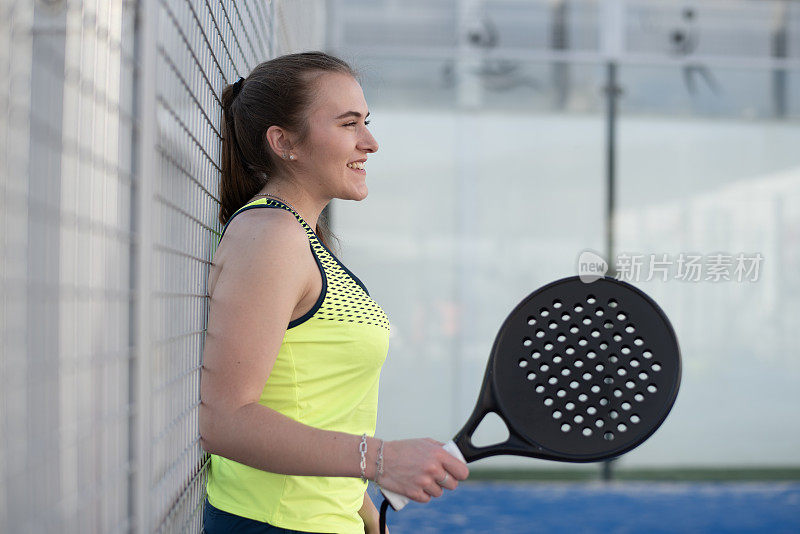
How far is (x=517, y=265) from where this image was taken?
4.49m

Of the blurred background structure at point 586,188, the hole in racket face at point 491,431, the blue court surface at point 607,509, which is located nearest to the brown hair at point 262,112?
the blue court surface at point 607,509

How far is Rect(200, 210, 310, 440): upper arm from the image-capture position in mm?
932

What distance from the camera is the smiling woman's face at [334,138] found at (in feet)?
3.91

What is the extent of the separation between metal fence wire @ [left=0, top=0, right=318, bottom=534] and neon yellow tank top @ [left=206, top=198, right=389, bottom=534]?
13 centimetres

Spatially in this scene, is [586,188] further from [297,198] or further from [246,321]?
[246,321]

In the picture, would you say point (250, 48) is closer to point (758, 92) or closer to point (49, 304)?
point (49, 304)

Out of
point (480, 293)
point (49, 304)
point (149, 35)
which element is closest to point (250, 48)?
point (149, 35)

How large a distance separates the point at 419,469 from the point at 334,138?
20.0 inches

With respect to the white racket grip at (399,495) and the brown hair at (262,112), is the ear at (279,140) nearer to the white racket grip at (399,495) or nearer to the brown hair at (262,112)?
the brown hair at (262,112)

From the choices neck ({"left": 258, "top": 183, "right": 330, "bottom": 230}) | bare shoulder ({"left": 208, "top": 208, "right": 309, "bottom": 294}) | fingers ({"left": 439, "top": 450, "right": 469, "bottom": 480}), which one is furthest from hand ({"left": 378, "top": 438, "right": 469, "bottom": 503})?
neck ({"left": 258, "top": 183, "right": 330, "bottom": 230})

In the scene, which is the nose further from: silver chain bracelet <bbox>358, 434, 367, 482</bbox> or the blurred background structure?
the blurred background structure

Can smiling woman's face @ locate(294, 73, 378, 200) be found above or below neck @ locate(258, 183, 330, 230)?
above

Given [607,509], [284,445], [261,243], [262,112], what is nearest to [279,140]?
[262,112]

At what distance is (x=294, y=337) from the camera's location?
1036mm
